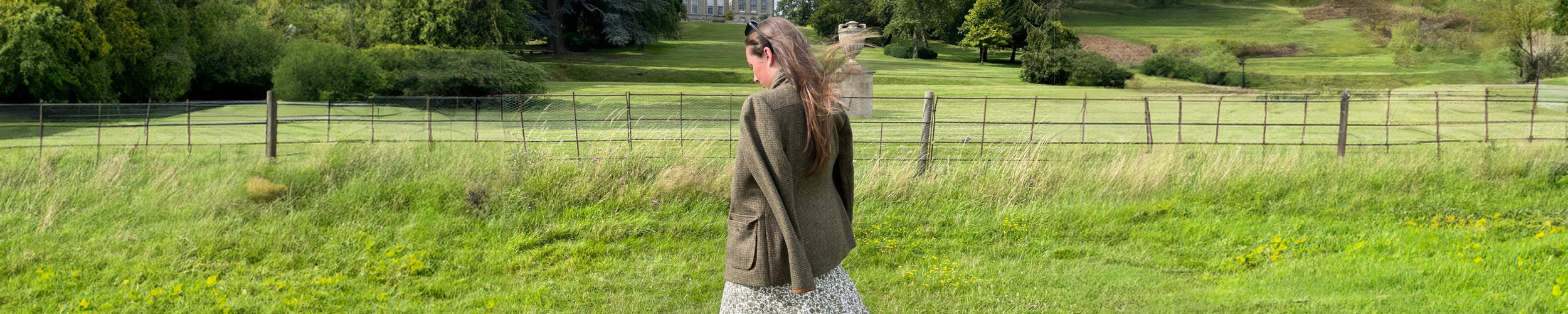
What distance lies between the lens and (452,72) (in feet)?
56.9

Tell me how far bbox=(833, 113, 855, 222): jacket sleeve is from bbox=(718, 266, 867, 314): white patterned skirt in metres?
0.20

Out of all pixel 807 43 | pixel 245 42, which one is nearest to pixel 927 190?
pixel 807 43

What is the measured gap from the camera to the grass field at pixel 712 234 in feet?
14.3

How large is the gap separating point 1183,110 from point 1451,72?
3262 mm

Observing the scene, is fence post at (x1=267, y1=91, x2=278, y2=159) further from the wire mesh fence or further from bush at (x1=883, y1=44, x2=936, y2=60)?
bush at (x1=883, y1=44, x2=936, y2=60)

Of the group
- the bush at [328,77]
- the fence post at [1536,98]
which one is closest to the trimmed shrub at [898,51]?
the fence post at [1536,98]

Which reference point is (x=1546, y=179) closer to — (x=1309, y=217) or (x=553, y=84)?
(x=1309, y=217)

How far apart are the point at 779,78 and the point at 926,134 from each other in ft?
16.8

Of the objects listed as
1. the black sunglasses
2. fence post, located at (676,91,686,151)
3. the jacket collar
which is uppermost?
the black sunglasses

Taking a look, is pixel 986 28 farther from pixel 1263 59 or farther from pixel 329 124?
pixel 329 124

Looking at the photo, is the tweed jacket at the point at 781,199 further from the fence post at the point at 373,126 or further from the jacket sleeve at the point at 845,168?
the fence post at the point at 373,126

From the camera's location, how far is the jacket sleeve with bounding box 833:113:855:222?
233 centimetres

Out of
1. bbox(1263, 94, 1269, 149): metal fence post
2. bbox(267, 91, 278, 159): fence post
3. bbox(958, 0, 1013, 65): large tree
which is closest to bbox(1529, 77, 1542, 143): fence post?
bbox(1263, 94, 1269, 149): metal fence post

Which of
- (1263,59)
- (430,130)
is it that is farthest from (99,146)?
(1263,59)
